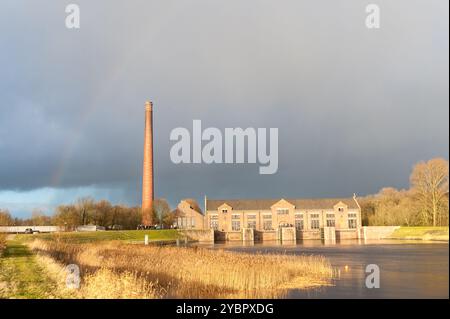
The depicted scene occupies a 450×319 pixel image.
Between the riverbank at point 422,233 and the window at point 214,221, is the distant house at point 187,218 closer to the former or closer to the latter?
the window at point 214,221

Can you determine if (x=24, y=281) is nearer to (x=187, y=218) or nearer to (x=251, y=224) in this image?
(x=187, y=218)

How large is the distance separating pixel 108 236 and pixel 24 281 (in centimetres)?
4409

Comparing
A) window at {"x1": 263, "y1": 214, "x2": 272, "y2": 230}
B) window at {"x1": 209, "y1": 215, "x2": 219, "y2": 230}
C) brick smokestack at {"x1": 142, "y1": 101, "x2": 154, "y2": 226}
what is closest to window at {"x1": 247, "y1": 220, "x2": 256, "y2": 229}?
window at {"x1": 263, "y1": 214, "x2": 272, "y2": 230}

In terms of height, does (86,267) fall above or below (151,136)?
below

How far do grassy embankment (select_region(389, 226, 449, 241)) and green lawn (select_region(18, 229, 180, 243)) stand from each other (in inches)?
1503

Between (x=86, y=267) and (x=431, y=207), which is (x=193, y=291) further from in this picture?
(x=431, y=207)

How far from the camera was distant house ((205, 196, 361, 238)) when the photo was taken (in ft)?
330

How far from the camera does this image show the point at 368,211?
353 feet

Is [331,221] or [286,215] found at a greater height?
[286,215]

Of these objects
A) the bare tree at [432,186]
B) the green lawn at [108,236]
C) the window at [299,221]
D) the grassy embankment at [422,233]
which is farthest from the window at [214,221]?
the bare tree at [432,186]

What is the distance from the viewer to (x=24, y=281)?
20922 millimetres

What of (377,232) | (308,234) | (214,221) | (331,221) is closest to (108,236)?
(214,221)

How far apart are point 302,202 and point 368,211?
671 inches
